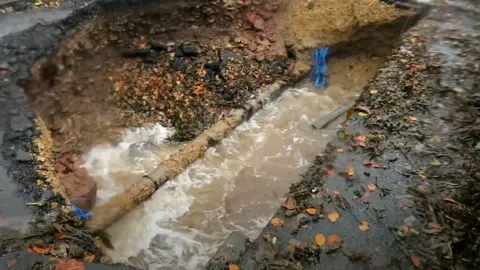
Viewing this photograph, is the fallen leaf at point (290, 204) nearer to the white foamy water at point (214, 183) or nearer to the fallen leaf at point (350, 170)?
the fallen leaf at point (350, 170)

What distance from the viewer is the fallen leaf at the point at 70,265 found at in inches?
144

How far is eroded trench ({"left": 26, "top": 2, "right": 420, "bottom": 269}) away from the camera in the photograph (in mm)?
5855

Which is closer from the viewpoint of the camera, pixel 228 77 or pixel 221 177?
pixel 221 177

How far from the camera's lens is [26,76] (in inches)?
241

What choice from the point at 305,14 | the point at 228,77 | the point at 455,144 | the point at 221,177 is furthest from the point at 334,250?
the point at 305,14

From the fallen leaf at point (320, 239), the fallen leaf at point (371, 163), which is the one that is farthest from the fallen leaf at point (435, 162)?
the fallen leaf at point (320, 239)

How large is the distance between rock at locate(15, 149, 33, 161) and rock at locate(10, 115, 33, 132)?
457 millimetres

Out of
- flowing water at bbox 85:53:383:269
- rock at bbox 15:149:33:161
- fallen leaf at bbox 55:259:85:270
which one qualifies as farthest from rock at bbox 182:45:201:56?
fallen leaf at bbox 55:259:85:270

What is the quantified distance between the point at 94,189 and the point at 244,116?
3.17 m

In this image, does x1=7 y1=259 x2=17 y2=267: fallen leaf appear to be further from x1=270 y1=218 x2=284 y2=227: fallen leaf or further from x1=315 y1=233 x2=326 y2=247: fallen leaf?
x1=315 y1=233 x2=326 y2=247: fallen leaf

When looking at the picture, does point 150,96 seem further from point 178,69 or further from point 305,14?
point 305,14

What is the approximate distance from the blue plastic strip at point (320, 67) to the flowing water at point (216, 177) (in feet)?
0.70

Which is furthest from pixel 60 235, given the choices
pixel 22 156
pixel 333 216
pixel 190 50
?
pixel 190 50

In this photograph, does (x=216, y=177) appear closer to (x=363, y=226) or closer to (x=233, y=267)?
(x=233, y=267)
